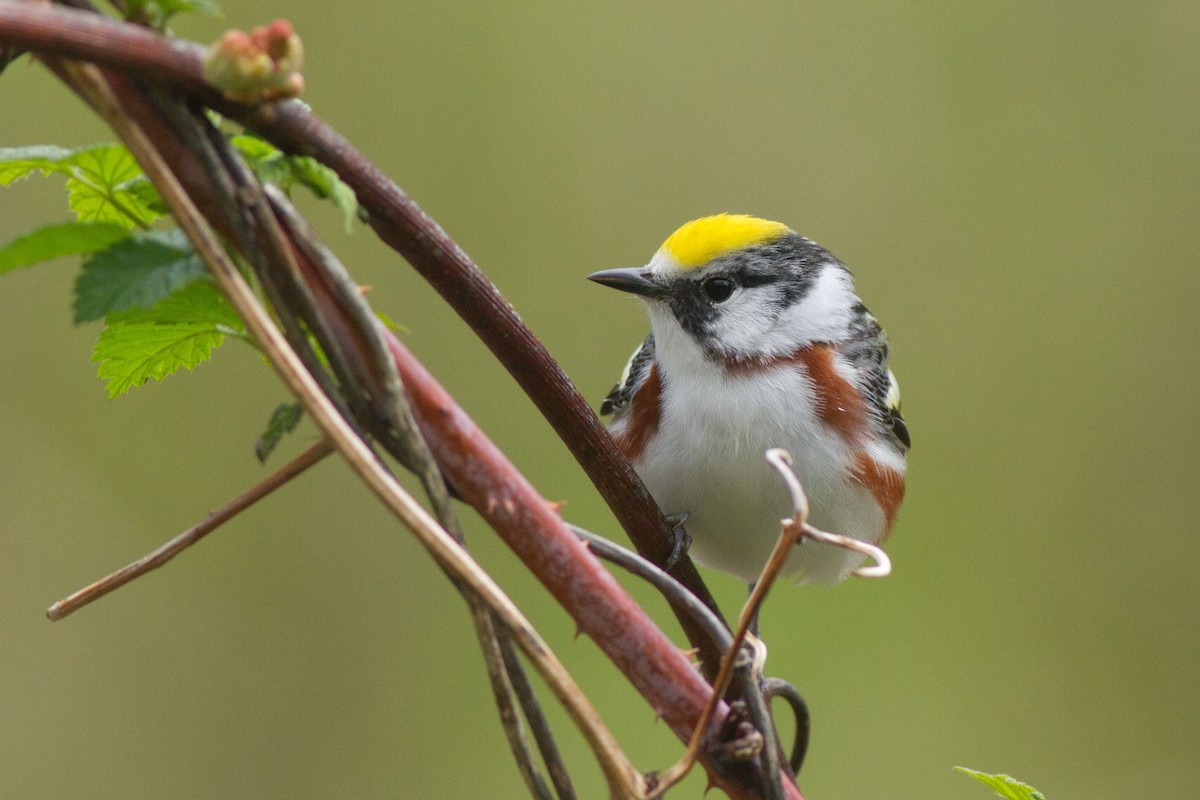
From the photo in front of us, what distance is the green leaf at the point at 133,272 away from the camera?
96 centimetres

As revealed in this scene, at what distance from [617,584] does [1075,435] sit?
14.8 ft

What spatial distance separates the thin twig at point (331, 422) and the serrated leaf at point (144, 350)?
33 cm

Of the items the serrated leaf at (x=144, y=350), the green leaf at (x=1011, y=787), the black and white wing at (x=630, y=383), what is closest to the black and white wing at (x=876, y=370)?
the black and white wing at (x=630, y=383)

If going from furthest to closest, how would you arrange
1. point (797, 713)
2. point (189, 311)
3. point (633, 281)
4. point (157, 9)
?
1. point (633, 281)
2. point (797, 713)
3. point (189, 311)
4. point (157, 9)

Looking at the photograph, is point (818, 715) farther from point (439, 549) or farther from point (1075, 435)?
point (439, 549)

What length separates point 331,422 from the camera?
37.2 inches

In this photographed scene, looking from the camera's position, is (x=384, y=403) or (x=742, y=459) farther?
(x=742, y=459)

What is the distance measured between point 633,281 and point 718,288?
0.74ft

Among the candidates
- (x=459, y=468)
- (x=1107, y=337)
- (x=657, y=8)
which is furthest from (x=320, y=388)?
(x=1107, y=337)

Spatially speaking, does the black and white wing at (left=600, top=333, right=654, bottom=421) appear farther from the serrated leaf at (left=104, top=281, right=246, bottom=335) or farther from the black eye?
the serrated leaf at (left=104, top=281, right=246, bottom=335)

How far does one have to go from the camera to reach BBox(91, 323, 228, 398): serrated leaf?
1253 mm

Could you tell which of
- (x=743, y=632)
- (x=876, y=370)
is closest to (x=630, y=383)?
(x=876, y=370)

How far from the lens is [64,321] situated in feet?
12.9

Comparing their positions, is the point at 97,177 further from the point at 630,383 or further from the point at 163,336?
the point at 630,383
